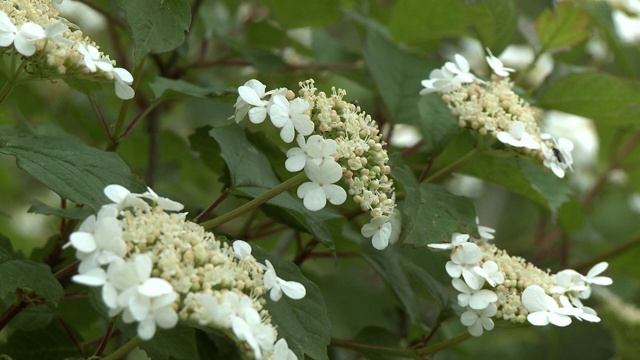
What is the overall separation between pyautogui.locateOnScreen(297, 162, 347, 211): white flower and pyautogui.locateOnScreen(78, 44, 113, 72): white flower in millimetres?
240

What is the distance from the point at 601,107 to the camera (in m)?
1.31

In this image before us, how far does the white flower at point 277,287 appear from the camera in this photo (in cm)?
77

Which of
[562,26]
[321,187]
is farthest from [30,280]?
[562,26]

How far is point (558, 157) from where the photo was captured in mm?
1044

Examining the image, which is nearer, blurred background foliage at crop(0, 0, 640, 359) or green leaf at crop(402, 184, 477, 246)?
green leaf at crop(402, 184, 477, 246)

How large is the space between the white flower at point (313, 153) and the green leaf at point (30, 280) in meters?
0.27

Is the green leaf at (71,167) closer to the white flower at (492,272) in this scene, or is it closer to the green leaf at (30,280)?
the green leaf at (30,280)

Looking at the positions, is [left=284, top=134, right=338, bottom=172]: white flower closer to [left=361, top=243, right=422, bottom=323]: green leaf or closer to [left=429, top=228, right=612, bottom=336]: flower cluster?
[left=429, top=228, right=612, bottom=336]: flower cluster

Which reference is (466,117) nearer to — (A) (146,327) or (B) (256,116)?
(B) (256,116)

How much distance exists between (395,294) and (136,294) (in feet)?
1.79

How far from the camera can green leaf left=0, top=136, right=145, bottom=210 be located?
2.74 feet

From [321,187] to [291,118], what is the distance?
0.26 ft

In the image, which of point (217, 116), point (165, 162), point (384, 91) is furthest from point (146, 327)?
point (217, 116)

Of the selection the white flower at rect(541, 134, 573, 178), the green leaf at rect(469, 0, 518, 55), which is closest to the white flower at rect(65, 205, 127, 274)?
the white flower at rect(541, 134, 573, 178)
